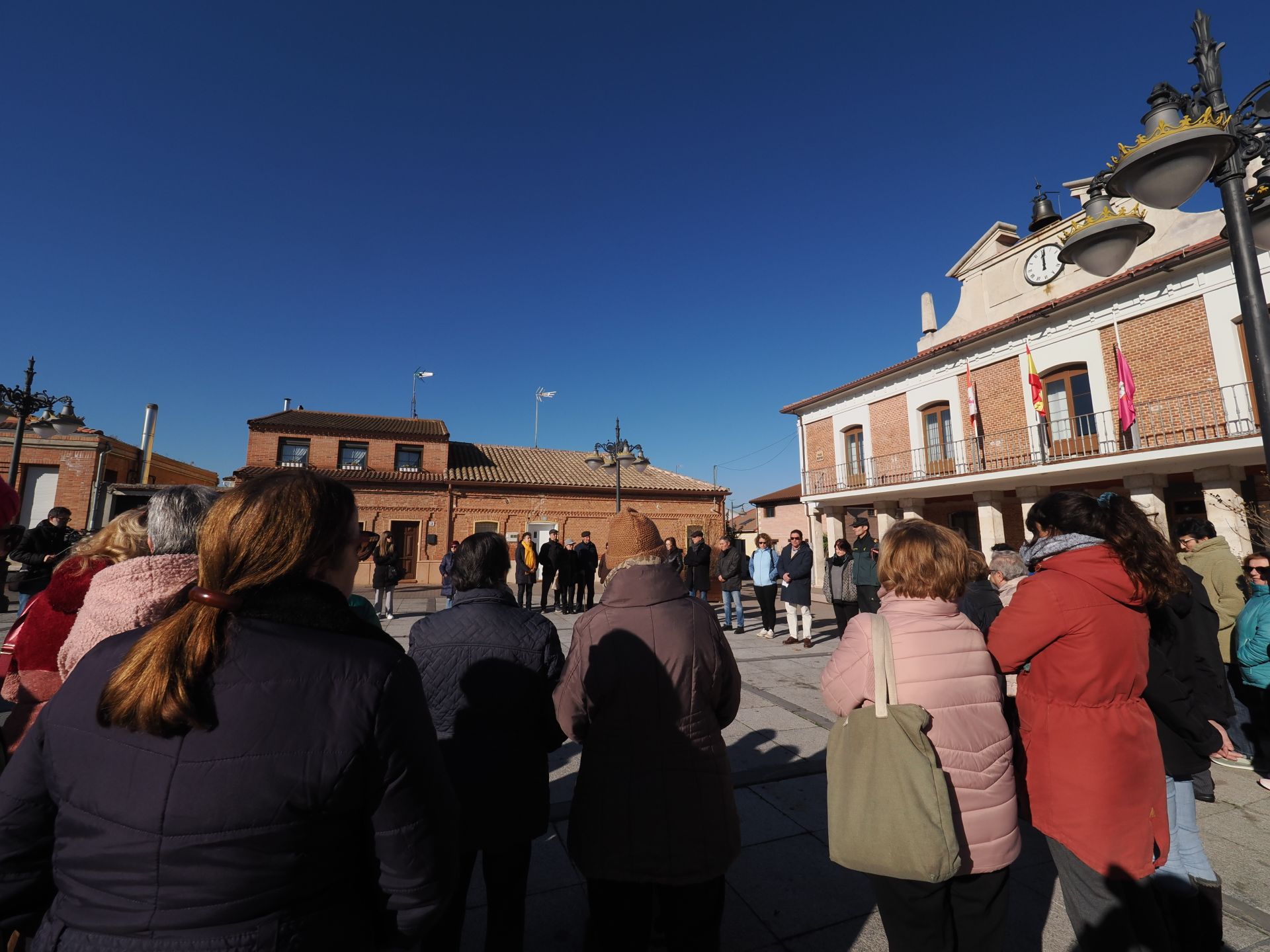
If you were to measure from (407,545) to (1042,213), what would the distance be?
22.4 meters

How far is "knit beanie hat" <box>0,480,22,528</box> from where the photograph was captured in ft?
9.78

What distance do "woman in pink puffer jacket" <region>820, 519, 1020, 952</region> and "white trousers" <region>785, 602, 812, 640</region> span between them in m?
7.02

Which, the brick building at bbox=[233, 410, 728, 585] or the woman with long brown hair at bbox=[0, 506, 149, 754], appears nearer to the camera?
the woman with long brown hair at bbox=[0, 506, 149, 754]

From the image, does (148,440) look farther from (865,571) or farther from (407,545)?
(865,571)

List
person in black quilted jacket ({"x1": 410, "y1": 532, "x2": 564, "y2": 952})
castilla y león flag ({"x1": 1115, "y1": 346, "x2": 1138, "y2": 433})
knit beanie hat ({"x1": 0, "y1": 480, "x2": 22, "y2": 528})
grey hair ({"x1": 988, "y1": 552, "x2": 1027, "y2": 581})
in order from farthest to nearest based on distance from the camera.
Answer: castilla y león flag ({"x1": 1115, "y1": 346, "x2": 1138, "y2": 433}) → grey hair ({"x1": 988, "y1": 552, "x2": 1027, "y2": 581}) → knit beanie hat ({"x1": 0, "y1": 480, "x2": 22, "y2": 528}) → person in black quilted jacket ({"x1": 410, "y1": 532, "x2": 564, "y2": 952})

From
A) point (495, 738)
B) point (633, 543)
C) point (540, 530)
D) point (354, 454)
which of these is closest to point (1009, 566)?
point (633, 543)

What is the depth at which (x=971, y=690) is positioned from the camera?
1961 mm

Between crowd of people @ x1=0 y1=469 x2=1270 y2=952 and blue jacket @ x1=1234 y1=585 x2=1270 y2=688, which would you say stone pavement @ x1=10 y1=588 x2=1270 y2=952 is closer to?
crowd of people @ x1=0 y1=469 x2=1270 y2=952

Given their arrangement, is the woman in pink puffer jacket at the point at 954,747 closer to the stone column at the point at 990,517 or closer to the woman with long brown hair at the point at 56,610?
the woman with long brown hair at the point at 56,610

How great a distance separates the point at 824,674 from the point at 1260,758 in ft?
15.7

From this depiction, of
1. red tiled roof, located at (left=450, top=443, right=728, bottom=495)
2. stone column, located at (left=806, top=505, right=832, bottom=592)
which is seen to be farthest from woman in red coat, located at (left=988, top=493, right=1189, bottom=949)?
red tiled roof, located at (left=450, top=443, right=728, bottom=495)

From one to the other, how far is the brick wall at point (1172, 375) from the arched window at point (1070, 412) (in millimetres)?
639

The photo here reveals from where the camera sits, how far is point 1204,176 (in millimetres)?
3373

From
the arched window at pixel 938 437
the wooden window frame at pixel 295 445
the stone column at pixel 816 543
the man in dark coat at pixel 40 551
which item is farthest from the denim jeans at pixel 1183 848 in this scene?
the wooden window frame at pixel 295 445
